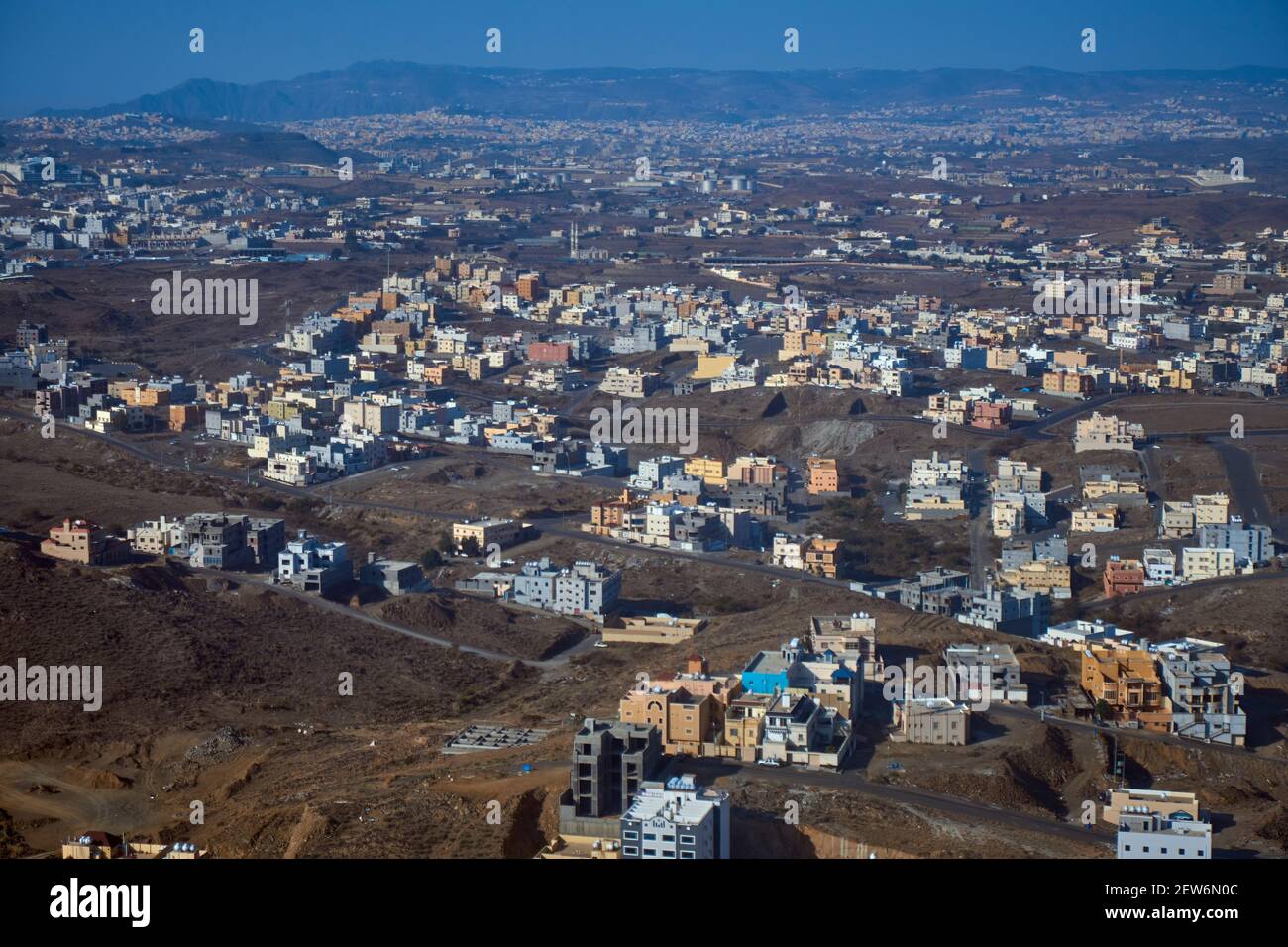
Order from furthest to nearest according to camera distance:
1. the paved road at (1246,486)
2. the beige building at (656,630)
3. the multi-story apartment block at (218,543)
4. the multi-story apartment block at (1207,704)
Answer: the paved road at (1246,486) < the multi-story apartment block at (218,543) < the beige building at (656,630) < the multi-story apartment block at (1207,704)

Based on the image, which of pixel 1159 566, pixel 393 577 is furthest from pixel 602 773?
pixel 1159 566

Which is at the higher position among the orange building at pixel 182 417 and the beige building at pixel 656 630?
the orange building at pixel 182 417

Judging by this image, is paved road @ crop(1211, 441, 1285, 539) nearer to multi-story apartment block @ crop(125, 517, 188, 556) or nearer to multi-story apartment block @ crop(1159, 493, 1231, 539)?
multi-story apartment block @ crop(1159, 493, 1231, 539)

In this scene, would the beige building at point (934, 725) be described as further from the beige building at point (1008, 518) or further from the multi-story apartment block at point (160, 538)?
the beige building at point (1008, 518)

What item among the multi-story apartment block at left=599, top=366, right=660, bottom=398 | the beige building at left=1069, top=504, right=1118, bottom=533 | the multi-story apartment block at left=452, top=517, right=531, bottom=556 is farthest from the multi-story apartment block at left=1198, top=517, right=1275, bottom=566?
the multi-story apartment block at left=599, top=366, right=660, bottom=398

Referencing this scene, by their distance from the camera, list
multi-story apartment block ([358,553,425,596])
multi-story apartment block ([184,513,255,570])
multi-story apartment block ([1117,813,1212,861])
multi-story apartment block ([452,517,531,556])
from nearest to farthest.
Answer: multi-story apartment block ([1117,813,1212,861]) < multi-story apartment block ([358,553,425,596]) < multi-story apartment block ([184,513,255,570]) < multi-story apartment block ([452,517,531,556])

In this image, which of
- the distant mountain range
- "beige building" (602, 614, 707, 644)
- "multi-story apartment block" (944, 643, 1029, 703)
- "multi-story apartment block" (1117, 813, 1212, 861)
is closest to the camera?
"multi-story apartment block" (1117, 813, 1212, 861)

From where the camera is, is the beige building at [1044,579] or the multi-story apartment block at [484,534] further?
the multi-story apartment block at [484,534]

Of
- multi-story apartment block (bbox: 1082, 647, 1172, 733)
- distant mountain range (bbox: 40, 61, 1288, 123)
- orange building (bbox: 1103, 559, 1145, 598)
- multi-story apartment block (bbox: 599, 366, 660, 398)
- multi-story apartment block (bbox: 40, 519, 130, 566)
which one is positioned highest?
distant mountain range (bbox: 40, 61, 1288, 123)

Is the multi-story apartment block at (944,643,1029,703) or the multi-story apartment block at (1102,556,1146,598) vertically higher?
the multi-story apartment block at (944,643,1029,703)

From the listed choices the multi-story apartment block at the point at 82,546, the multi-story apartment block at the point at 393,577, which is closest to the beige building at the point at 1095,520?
the multi-story apartment block at the point at 393,577
